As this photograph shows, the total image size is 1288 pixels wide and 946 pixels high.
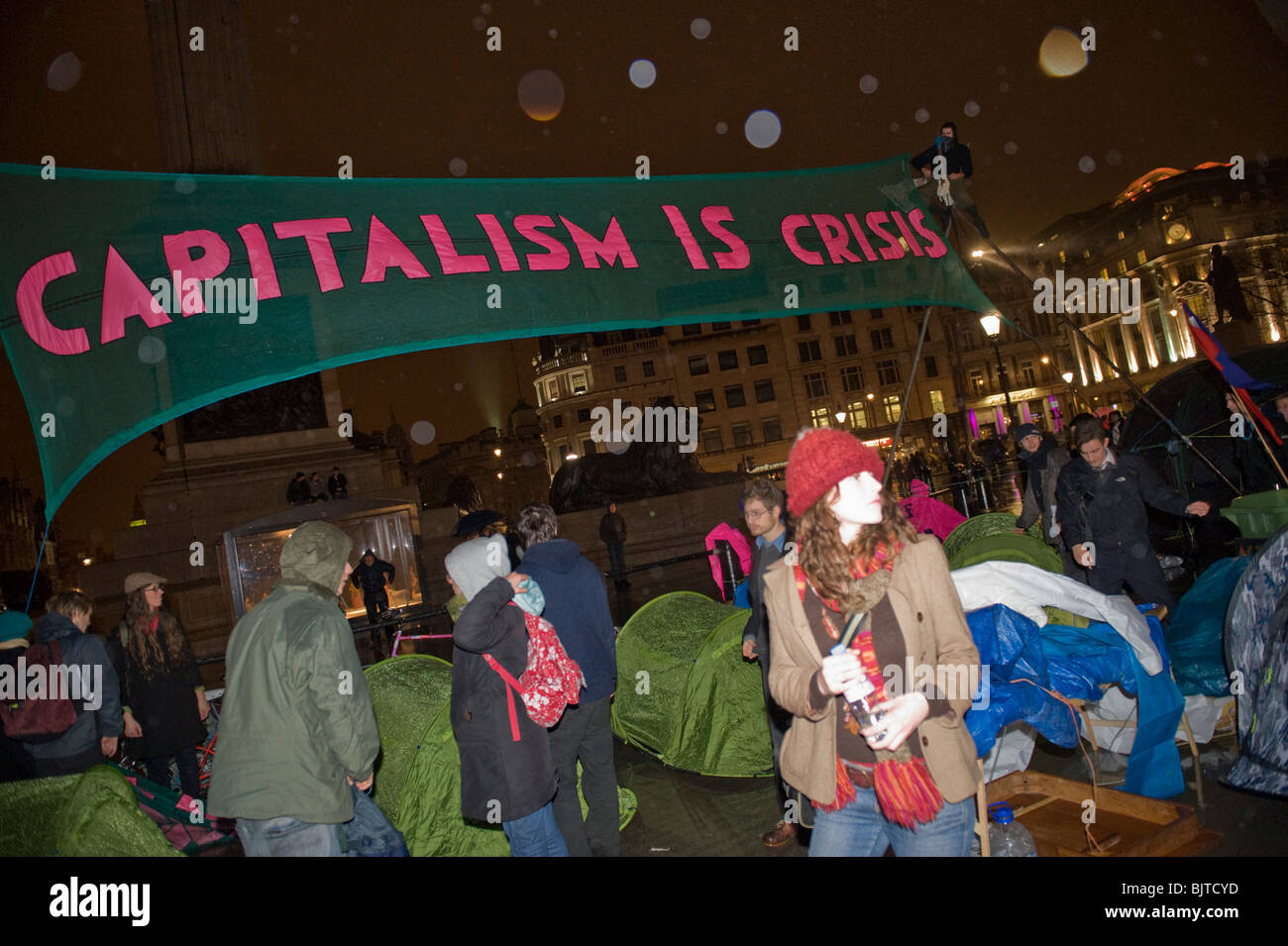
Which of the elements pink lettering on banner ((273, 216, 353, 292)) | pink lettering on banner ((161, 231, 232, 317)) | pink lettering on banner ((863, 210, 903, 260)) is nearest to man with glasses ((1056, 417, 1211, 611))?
pink lettering on banner ((863, 210, 903, 260))

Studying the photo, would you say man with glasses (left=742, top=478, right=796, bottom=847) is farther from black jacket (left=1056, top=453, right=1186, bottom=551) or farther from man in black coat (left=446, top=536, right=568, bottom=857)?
black jacket (left=1056, top=453, right=1186, bottom=551)

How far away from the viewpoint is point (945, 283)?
509 centimetres

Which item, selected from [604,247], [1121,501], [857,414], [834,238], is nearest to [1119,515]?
[1121,501]

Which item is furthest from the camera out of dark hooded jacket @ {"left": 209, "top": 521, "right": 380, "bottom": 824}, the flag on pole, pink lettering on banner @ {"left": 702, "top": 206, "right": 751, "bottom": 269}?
the flag on pole

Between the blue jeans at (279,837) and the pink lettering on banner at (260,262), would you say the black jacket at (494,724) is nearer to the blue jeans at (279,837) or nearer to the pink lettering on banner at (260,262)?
the blue jeans at (279,837)

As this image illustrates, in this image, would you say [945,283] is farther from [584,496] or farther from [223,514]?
[584,496]

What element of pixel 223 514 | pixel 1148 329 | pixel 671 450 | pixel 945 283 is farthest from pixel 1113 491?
pixel 1148 329

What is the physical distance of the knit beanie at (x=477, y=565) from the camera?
11.2 feet

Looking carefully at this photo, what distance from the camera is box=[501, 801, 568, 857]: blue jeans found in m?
3.37

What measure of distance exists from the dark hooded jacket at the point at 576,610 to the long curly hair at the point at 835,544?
1801 mm

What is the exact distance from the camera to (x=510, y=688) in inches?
134

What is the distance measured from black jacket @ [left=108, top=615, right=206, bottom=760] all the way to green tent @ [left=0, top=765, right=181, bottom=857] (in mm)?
2242
